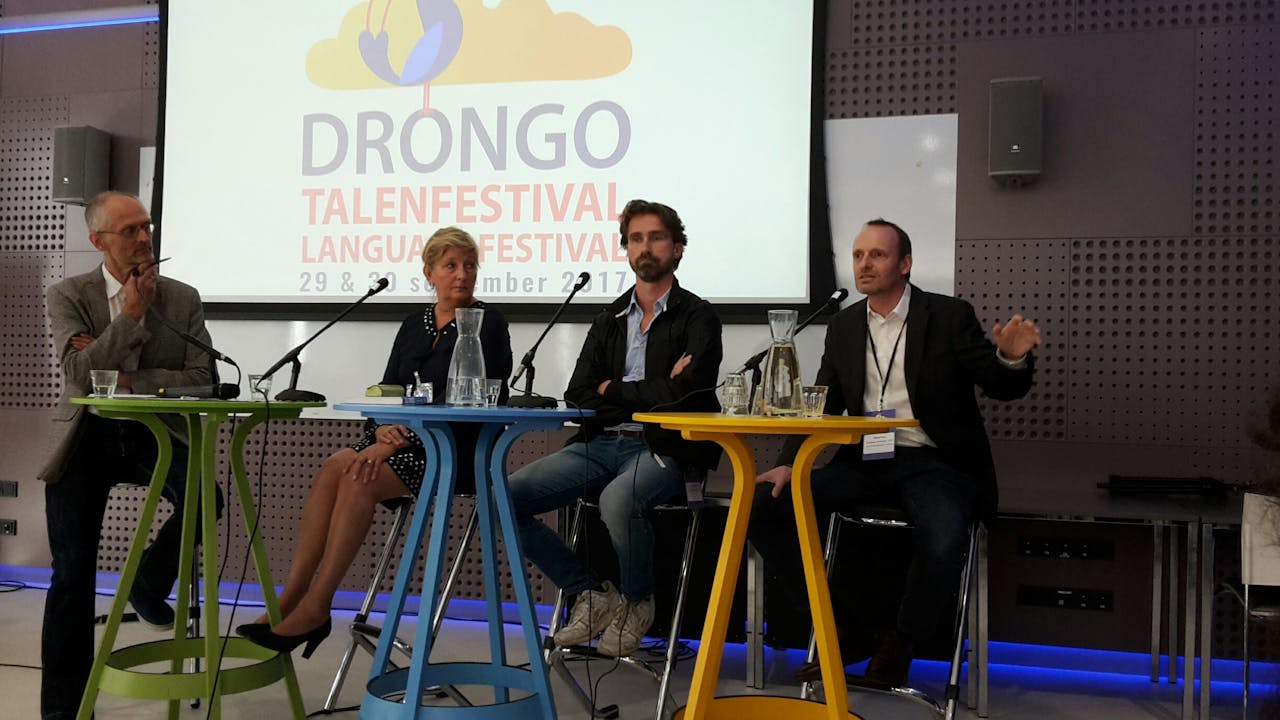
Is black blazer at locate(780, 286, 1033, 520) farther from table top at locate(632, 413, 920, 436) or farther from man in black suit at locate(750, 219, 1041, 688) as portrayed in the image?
table top at locate(632, 413, 920, 436)

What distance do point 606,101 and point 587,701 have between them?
7.97 ft

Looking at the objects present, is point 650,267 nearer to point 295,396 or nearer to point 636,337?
point 636,337

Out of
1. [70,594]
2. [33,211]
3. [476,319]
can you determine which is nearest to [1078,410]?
[476,319]

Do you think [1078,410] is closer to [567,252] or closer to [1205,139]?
[1205,139]

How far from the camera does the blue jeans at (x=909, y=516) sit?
115 inches

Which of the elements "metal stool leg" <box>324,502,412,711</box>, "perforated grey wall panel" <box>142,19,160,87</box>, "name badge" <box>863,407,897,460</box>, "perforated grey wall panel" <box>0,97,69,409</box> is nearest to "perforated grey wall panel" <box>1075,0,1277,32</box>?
"name badge" <box>863,407,897,460</box>

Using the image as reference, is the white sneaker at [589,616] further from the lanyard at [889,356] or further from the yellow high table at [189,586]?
the lanyard at [889,356]

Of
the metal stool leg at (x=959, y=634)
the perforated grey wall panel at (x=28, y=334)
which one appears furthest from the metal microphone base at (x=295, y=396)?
the perforated grey wall panel at (x=28, y=334)

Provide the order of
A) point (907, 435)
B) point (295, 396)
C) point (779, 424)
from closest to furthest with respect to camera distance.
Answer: point (779, 424), point (295, 396), point (907, 435)

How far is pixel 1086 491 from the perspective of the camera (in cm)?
372

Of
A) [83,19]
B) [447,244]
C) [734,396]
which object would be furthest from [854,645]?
[83,19]

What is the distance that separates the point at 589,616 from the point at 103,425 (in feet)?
4.77

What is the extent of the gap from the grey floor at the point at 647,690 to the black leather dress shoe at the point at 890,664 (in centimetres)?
32

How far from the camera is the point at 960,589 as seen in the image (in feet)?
10.2
